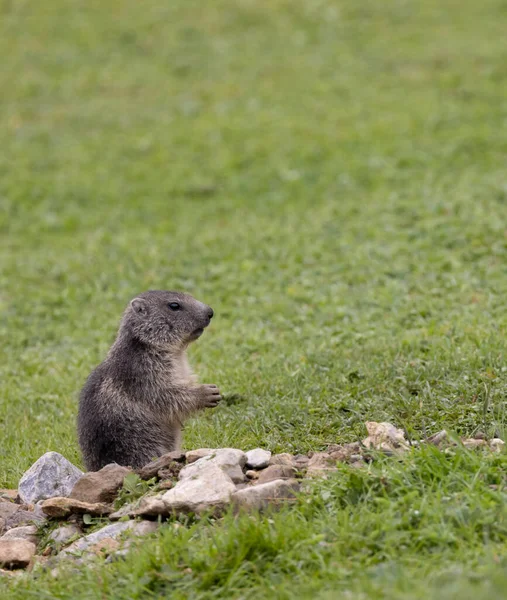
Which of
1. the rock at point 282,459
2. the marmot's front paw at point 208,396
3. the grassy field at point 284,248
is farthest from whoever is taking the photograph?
the marmot's front paw at point 208,396

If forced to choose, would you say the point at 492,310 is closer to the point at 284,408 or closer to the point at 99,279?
the point at 284,408

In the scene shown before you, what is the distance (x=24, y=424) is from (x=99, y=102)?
12010 mm

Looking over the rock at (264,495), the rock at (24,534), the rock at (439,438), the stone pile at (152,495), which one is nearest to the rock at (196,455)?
the stone pile at (152,495)

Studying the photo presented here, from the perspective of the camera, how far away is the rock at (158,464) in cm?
580

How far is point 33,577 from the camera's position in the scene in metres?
5.07

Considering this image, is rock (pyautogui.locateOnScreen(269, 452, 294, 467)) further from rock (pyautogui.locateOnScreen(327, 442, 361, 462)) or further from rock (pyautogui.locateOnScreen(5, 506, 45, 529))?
rock (pyautogui.locateOnScreen(5, 506, 45, 529))

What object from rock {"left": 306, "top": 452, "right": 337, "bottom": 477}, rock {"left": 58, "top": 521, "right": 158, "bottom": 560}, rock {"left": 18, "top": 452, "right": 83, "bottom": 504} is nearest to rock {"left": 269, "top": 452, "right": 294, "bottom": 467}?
rock {"left": 306, "top": 452, "right": 337, "bottom": 477}

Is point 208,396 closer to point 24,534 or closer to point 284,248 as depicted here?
point 24,534

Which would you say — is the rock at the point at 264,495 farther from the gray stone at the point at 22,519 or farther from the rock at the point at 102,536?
the gray stone at the point at 22,519

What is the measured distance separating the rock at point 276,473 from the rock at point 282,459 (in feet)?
0.44

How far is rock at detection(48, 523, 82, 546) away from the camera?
18.0ft

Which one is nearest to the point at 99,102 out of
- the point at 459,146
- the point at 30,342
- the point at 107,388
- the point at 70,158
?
the point at 70,158

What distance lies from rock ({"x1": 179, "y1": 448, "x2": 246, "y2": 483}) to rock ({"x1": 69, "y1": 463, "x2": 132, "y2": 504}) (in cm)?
49

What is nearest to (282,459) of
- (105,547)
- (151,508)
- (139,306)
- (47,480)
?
(151,508)
